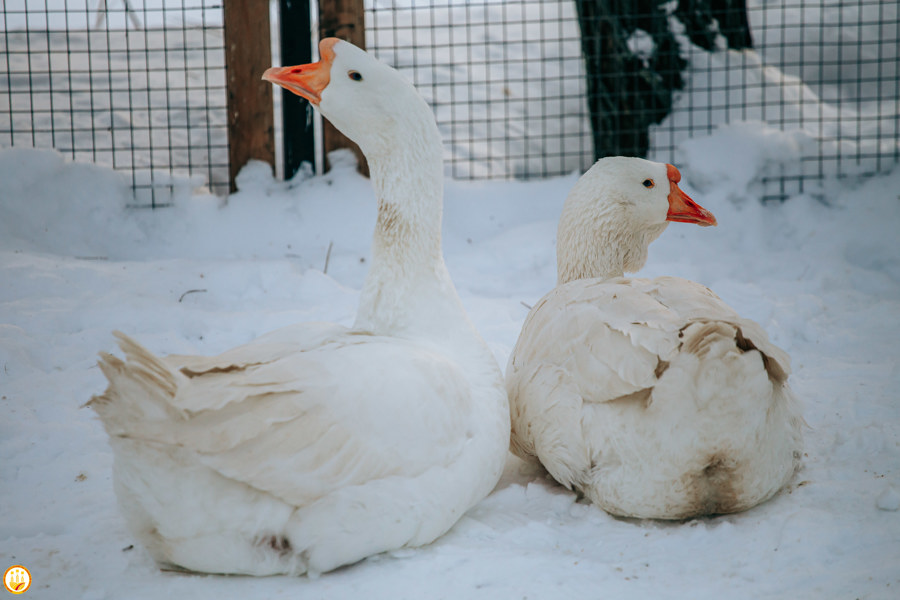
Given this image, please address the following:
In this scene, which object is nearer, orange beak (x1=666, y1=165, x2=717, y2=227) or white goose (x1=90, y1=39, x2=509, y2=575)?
white goose (x1=90, y1=39, x2=509, y2=575)

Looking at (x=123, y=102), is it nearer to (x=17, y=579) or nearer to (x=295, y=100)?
(x=295, y=100)

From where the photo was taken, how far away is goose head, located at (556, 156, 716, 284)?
363 cm

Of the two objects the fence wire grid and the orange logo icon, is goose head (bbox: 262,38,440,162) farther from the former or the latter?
the fence wire grid

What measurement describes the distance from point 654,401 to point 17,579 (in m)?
2.00

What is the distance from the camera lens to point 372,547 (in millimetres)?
2303

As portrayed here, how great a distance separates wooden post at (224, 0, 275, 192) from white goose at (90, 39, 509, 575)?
379 centimetres

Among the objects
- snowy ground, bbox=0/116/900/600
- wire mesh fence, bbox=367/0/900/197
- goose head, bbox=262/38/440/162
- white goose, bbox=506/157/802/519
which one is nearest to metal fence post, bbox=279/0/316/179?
snowy ground, bbox=0/116/900/600

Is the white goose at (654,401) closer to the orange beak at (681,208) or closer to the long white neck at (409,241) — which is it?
the long white neck at (409,241)

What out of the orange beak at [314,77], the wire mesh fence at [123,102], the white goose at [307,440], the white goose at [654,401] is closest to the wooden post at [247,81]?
the wire mesh fence at [123,102]

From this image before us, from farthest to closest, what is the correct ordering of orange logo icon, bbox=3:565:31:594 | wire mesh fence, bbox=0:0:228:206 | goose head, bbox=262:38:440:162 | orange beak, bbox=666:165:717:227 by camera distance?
wire mesh fence, bbox=0:0:228:206 → orange beak, bbox=666:165:717:227 → goose head, bbox=262:38:440:162 → orange logo icon, bbox=3:565:31:594

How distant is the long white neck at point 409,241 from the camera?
110 inches

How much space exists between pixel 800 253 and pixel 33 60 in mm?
7753

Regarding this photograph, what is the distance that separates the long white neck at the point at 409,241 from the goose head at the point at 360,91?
24 millimetres

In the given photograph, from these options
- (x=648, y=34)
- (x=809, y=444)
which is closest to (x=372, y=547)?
(x=809, y=444)
